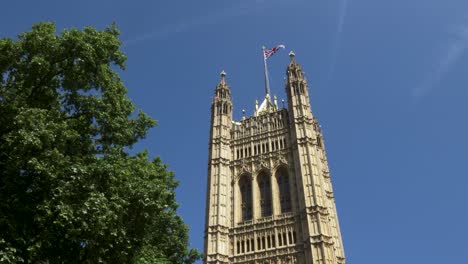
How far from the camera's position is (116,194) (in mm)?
14148

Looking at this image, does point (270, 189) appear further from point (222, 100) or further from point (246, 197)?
point (222, 100)

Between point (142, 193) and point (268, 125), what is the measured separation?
45.9 metres

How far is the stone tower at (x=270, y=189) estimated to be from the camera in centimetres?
4628

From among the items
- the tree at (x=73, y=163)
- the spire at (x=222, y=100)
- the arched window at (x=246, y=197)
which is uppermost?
the spire at (x=222, y=100)

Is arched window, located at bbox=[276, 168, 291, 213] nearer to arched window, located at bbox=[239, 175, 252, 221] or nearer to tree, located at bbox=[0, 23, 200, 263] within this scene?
arched window, located at bbox=[239, 175, 252, 221]

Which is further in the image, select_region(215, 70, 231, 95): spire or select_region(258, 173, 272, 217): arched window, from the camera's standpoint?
select_region(215, 70, 231, 95): spire

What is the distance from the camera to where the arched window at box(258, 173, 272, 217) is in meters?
51.6

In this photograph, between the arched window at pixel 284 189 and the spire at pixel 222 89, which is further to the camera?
the spire at pixel 222 89

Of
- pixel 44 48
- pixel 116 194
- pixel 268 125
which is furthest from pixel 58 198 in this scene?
pixel 268 125

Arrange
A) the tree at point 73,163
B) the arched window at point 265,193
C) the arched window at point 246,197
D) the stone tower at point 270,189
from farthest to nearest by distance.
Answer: the arched window at point 246,197 → the arched window at point 265,193 → the stone tower at point 270,189 → the tree at point 73,163

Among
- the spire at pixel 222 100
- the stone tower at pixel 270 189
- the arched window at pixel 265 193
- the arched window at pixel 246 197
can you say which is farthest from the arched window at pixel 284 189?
the spire at pixel 222 100

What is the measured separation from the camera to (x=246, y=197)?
5378 cm

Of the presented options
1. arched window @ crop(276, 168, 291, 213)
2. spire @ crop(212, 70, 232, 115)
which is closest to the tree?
arched window @ crop(276, 168, 291, 213)

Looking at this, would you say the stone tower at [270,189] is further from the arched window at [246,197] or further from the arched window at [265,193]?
the arched window at [265,193]
